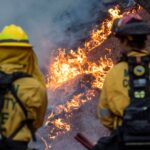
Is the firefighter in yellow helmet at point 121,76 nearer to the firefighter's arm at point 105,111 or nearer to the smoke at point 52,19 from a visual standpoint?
the firefighter's arm at point 105,111

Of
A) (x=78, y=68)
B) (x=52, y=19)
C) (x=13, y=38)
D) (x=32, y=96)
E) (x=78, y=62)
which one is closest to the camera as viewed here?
(x=32, y=96)

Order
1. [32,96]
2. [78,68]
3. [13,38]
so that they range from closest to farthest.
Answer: [32,96], [13,38], [78,68]

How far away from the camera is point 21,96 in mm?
4219

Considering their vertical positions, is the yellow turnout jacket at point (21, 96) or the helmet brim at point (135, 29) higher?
the helmet brim at point (135, 29)

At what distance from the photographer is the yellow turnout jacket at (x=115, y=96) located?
4126 millimetres

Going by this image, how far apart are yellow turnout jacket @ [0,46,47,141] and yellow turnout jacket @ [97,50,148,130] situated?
489mm

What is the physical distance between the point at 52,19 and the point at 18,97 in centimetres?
1148

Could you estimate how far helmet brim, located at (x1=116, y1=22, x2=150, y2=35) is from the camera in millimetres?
4234

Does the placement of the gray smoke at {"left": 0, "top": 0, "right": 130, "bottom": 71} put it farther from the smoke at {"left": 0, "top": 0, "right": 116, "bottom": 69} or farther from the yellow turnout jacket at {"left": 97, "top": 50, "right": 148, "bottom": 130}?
the yellow turnout jacket at {"left": 97, "top": 50, "right": 148, "bottom": 130}

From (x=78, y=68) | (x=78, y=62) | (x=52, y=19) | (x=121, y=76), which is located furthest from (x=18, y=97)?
(x=52, y=19)

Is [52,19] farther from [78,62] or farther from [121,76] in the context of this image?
[121,76]

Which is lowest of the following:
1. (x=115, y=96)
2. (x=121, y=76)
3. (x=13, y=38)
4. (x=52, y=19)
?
(x=115, y=96)

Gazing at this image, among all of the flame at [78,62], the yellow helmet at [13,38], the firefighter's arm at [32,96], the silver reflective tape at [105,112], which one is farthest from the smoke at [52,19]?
the silver reflective tape at [105,112]

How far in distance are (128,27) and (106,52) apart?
28.4ft
